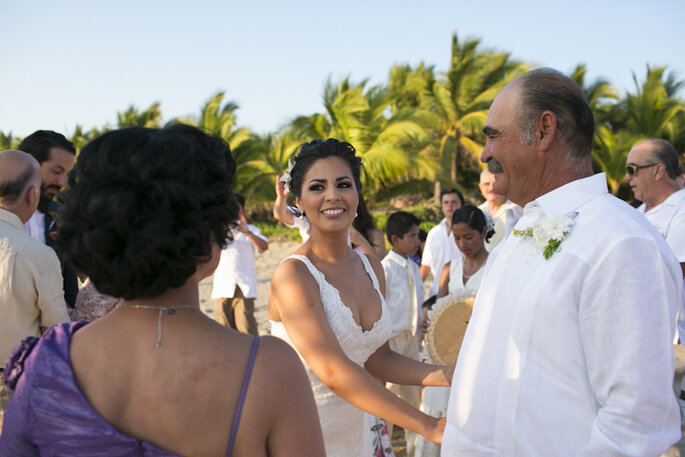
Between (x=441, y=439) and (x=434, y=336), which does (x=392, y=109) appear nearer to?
(x=434, y=336)

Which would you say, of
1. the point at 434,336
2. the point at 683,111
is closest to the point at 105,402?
the point at 434,336

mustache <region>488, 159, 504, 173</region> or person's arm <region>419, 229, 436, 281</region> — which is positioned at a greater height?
mustache <region>488, 159, 504, 173</region>

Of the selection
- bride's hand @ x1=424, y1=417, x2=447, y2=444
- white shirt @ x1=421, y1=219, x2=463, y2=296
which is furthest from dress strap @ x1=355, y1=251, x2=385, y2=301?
white shirt @ x1=421, y1=219, x2=463, y2=296

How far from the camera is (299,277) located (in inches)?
105

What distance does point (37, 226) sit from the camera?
4.40m

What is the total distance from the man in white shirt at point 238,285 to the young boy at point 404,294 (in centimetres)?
270

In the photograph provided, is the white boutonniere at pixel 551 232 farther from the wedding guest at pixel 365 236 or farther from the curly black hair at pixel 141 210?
the wedding guest at pixel 365 236

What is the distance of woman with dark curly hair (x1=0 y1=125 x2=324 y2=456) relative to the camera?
131cm

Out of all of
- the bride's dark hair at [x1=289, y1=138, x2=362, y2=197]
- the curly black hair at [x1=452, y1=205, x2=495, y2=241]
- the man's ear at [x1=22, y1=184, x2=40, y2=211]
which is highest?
the bride's dark hair at [x1=289, y1=138, x2=362, y2=197]

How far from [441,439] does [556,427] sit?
1.80ft

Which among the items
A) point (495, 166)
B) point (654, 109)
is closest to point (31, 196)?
point (495, 166)

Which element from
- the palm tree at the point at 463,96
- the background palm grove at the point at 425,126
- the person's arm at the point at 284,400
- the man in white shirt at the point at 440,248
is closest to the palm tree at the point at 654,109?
the background palm grove at the point at 425,126

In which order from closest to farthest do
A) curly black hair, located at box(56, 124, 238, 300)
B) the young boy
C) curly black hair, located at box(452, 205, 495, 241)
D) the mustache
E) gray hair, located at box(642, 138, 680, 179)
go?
curly black hair, located at box(56, 124, 238, 300)
the mustache
gray hair, located at box(642, 138, 680, 179)
curly black hair, located at box(452, 205, 495, 241)
the young boy

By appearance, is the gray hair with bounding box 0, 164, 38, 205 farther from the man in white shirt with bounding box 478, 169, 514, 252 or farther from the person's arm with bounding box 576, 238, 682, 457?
the man in white shirt with bounding box 478, 169, 514, 252
